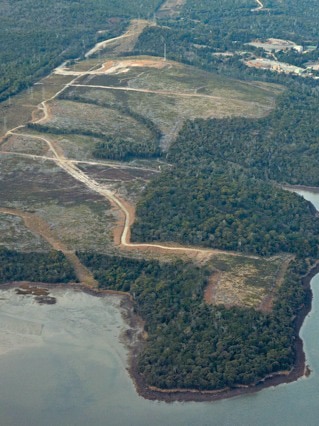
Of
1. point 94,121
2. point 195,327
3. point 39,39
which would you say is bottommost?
point 39,39

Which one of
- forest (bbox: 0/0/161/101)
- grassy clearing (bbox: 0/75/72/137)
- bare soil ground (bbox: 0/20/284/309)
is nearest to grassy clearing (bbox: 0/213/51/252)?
bare soil ground (bbox: 0/20/284/309)

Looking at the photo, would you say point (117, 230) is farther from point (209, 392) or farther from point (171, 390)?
point (209, 392)

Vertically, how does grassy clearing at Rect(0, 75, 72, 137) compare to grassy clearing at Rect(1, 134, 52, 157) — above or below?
below

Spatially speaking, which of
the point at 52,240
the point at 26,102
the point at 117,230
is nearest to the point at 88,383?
the point at 52,240

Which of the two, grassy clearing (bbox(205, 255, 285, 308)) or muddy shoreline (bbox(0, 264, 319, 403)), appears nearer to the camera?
muddy shoreline (bbox(0, 264, 319, 403))

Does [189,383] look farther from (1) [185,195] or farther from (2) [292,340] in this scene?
(1) [185,195]

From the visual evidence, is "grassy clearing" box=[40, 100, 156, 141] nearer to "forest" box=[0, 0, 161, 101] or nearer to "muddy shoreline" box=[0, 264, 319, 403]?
"forest" box=[0, 0, 161, 101]
